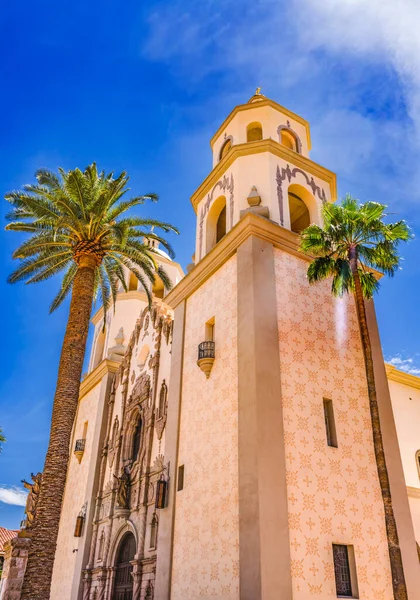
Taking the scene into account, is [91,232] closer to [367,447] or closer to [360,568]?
[367,447]

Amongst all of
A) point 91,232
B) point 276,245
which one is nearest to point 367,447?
point 276,245

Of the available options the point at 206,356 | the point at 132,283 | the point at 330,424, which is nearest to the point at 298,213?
the point at 206,356

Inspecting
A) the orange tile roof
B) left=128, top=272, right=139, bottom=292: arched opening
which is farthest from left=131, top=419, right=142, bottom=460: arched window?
the orange tile roof

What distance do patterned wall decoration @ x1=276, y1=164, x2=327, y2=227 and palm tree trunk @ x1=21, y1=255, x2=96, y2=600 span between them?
643 centimetres

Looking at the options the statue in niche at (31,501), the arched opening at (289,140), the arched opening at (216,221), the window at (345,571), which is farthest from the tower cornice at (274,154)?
the statue in niche at (31,501)

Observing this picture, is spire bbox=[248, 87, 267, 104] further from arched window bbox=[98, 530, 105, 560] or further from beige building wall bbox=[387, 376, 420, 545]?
arched window bbox=[98, 530, 105, 560]

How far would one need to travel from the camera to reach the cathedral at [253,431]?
38.7ft

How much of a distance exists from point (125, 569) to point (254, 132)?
17.0 metres

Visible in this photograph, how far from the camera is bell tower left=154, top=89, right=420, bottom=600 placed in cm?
1154

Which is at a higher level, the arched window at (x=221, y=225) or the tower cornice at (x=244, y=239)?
the arched window at (x=221, y=225)

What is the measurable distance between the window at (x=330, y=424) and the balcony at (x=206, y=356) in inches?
134

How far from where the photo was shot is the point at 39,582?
505 inches

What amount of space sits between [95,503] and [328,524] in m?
13.5

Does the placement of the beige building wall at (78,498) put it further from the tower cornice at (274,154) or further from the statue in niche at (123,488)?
the tower cornice at (274,154)
